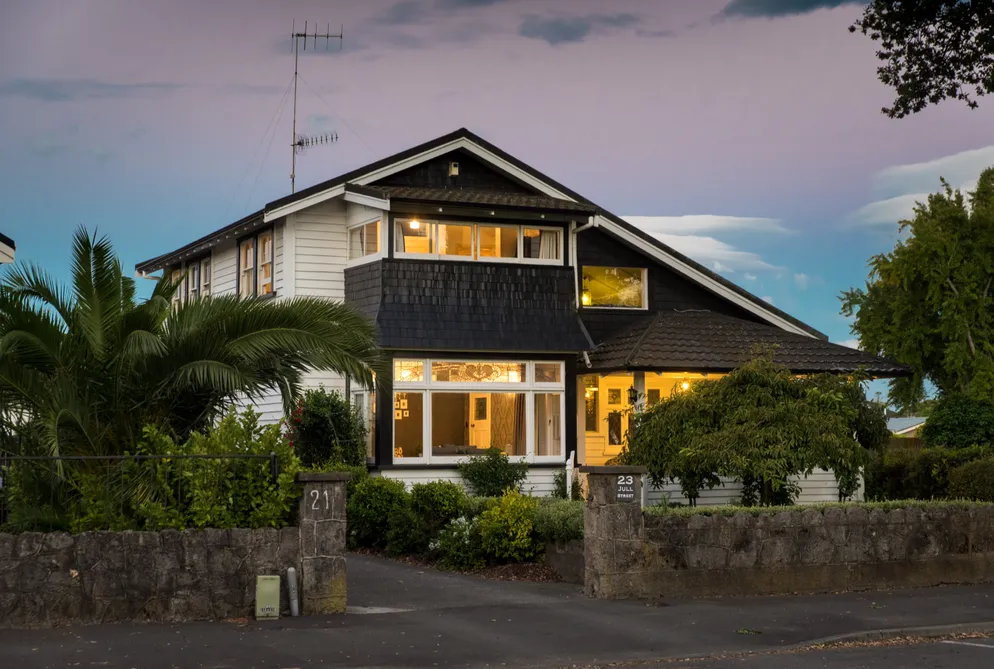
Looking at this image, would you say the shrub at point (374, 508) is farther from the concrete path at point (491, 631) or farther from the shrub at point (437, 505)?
the concrete path at point (491, 631)

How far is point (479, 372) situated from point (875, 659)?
1342 centimetres

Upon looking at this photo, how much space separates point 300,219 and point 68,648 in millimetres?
14316

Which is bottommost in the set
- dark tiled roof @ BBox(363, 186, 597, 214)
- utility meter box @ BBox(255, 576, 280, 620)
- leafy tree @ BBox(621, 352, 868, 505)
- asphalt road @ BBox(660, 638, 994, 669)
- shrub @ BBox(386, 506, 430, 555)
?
asphalt road @ BBox(660, 638, 994, 669)

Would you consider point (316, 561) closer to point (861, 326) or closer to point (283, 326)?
point (283, 326)

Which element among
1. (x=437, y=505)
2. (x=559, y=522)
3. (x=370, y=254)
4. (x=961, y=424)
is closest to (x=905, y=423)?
(x=961, y=424)

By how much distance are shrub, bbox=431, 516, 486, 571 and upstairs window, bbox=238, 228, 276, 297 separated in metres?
8.76

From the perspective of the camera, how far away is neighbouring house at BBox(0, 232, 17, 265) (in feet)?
62.7

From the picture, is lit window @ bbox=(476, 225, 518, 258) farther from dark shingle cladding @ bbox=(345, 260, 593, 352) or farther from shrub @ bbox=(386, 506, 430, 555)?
shrub @ bbox=(386, 506, 430, 555)

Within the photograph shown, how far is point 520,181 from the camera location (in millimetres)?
25953

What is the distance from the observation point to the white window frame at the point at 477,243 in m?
23.9

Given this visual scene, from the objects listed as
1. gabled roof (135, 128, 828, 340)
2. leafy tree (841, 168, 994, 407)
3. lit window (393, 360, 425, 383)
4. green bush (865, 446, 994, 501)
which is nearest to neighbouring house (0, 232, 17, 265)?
gabled roof (135, 128, 828, 340)

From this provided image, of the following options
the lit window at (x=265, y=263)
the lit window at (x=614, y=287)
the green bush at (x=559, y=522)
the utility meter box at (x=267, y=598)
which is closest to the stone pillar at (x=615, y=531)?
the green bush at (x=559, y=522)

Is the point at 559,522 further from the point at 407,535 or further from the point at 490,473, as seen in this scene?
the point at 490,473

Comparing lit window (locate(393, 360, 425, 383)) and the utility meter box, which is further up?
lit window (locate(393, 360, 425, 383))
